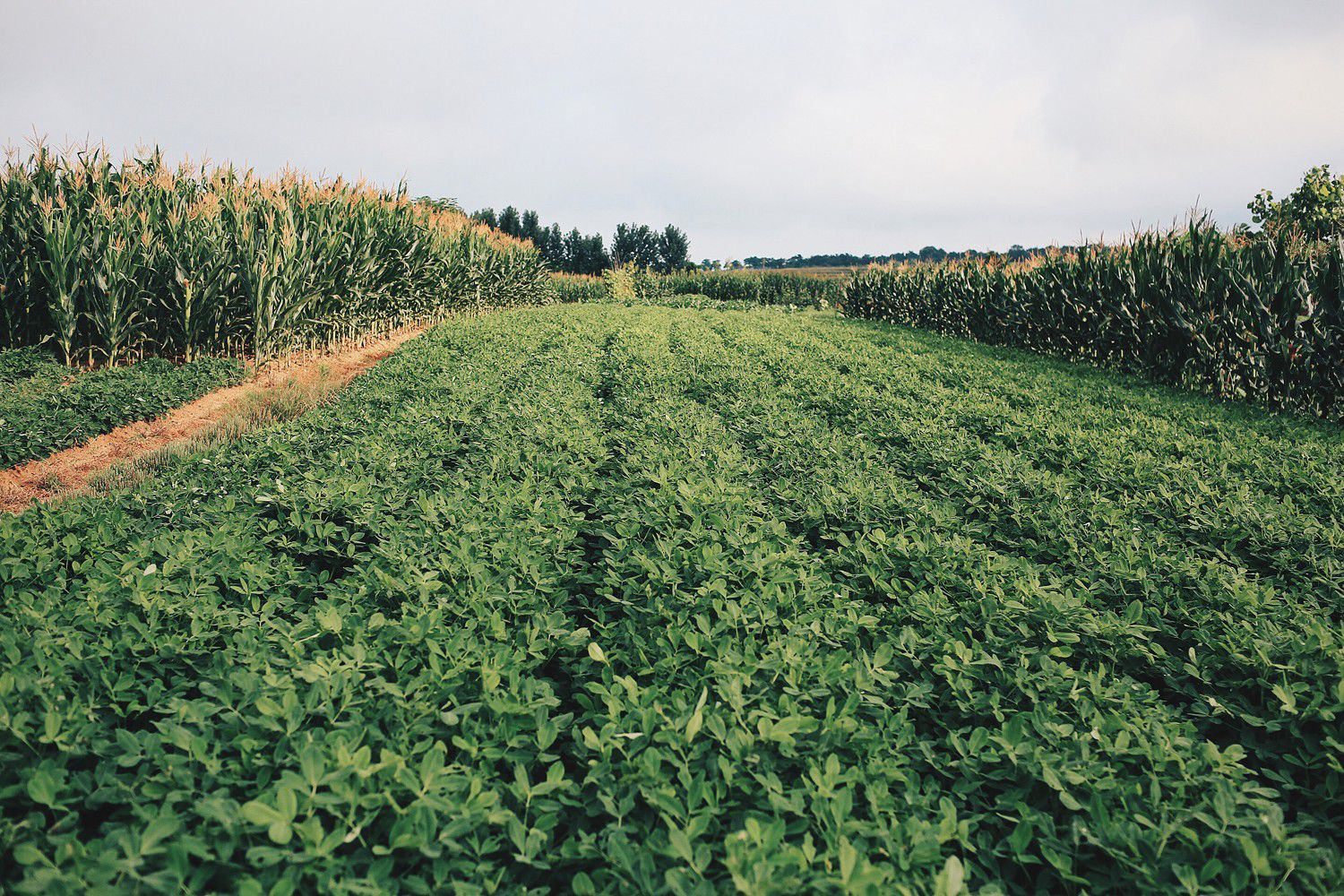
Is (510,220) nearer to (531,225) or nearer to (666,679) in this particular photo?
(531,225)

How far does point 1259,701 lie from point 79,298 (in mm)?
13900

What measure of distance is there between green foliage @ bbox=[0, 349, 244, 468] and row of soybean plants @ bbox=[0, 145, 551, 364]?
758 millimetres

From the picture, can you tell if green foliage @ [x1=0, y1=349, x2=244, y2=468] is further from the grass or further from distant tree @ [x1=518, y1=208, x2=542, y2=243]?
distant tree @ [x1=518, y1=208, x2=542, y2=243]

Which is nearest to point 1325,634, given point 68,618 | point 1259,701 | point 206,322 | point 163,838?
point 1259,701

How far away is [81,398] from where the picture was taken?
768 centimetres

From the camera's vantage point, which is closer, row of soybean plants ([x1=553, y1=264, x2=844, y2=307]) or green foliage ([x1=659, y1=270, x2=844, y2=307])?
row of soybean plants ([x1=553, y1=264, x2=844, y2=307])

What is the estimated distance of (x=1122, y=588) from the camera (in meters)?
3.14

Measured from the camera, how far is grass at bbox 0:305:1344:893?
1.56 meters

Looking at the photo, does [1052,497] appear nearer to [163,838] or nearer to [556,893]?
[556,893]

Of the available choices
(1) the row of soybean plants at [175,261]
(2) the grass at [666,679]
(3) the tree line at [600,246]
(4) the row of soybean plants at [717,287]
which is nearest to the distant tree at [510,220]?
(3) the tree line at [600,246]

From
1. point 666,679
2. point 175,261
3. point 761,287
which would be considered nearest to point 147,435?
point 175,261

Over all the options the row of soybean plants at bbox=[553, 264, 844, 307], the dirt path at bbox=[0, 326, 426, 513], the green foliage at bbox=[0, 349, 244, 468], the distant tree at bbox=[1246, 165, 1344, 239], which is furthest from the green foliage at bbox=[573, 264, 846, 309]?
the green foliage at bbox=[0, 349, 244, 468]

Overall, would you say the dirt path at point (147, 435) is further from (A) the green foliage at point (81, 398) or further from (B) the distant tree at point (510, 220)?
(B) the distant tree at point (510, 220)

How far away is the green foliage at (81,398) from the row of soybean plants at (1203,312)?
16.1 meters
